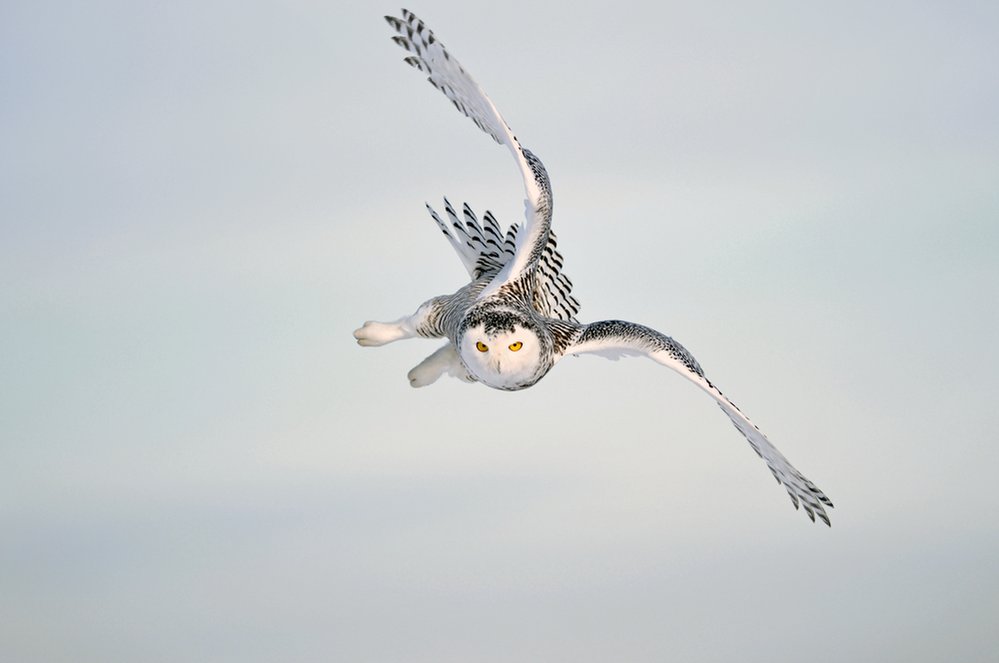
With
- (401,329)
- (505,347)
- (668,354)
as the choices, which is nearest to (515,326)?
(505,347)

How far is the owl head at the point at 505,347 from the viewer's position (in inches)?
457

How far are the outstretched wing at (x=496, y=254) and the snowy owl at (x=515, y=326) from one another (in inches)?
3.5

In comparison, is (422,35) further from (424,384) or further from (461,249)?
(424,384)

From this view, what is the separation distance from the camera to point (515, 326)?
11648 millimetres

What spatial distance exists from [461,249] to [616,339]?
79.3 inches

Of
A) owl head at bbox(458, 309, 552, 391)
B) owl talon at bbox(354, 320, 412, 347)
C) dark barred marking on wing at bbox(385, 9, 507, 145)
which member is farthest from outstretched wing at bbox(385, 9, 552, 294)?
owl talon at bbox(354, 320, 412, 347)

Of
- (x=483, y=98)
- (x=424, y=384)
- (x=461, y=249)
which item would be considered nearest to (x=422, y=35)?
(x=483, y=98)

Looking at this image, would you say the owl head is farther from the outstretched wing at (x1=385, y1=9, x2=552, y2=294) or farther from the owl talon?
the owl talon

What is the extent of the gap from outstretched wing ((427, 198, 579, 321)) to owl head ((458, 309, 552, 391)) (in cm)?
176

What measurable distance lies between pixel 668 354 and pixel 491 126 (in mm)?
2354

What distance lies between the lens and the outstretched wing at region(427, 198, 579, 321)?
44.8 feet

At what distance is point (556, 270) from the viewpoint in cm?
1377

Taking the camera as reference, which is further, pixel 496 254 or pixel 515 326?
pixel 496 254

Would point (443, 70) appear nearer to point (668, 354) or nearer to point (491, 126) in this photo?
point (491, 126)
